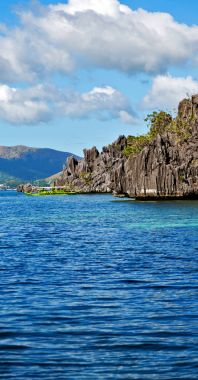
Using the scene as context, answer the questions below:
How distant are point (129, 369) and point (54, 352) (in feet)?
10.9

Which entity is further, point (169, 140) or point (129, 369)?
point (169, 140)

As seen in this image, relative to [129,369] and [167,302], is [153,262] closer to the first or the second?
[167,302]

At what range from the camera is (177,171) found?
17638cm

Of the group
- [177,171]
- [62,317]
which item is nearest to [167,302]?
A: [62,317]

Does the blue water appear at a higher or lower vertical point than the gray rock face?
lower

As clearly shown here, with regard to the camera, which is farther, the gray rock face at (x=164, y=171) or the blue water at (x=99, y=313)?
the gray rock face at (x=164, y=171)

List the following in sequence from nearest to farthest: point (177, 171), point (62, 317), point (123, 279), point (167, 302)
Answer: point (62, 317), point (167, 302), point (123, 279), point (177, 171)

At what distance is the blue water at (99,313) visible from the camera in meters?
21.3

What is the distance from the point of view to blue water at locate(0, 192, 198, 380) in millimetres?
21312

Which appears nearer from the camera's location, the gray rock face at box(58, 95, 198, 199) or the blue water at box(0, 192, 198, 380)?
the blue water at box(0, 192, 198, 380)

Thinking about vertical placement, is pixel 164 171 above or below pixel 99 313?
above

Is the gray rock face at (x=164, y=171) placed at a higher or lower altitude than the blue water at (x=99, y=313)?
higher

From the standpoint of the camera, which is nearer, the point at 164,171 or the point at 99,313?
the point at 99,313

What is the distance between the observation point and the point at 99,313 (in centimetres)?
2911
